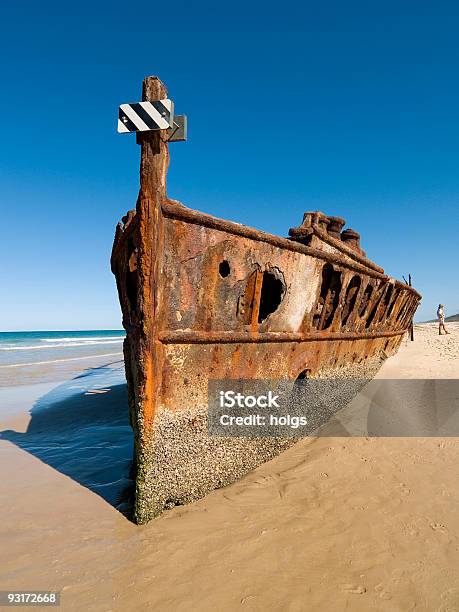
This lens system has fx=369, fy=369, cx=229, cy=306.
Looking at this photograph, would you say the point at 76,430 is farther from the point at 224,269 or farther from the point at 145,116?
the point at 145,116

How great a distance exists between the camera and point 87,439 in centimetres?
574

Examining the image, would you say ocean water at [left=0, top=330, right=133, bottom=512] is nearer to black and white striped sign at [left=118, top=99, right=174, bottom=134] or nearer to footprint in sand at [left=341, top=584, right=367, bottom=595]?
footprint in sand at [left=341, top=584, right=367, bottom=595]

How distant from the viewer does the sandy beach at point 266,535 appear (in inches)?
88.1

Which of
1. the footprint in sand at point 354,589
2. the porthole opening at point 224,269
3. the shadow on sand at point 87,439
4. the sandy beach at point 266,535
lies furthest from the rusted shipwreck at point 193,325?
the footprint in sand at point 354,589

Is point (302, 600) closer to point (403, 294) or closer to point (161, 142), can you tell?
point (161, 142)

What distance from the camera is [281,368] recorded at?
13.6 feet

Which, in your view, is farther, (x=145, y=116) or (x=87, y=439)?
(x=87, y=439)

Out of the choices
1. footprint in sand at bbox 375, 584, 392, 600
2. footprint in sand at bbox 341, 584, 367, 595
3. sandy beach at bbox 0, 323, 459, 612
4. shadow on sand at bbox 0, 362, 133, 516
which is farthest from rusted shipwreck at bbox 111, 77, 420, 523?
footprint in sand at bbox 375, 584, 392, 600

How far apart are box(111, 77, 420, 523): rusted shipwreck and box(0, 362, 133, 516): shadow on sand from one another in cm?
76

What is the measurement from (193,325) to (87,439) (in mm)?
3588

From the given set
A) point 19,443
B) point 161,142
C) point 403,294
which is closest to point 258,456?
point 161,142

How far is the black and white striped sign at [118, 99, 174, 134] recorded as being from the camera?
9.18 feet

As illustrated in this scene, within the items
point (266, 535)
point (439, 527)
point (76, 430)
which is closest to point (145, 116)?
point (266, 535)

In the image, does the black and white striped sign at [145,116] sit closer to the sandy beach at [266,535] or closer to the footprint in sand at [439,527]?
the sandy beach at [266,535]
